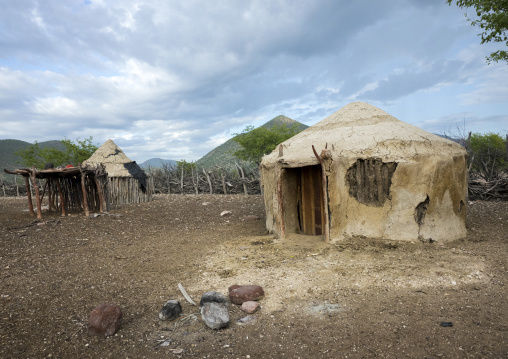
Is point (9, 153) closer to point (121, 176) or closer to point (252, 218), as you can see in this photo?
point (121, 176)

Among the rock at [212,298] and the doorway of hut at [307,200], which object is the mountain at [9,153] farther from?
the rock at [212,298]

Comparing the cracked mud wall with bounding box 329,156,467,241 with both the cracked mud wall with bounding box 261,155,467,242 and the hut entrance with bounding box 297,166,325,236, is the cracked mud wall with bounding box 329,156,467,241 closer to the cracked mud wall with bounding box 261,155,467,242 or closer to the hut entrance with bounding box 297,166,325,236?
the cracked mud wall with bounding box 261,155,467,242

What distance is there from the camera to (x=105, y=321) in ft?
10.6

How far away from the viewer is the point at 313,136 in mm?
7012

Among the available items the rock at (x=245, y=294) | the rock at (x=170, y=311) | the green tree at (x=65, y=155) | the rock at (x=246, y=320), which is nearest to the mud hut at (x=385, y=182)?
the rock at (x=245, y=294)

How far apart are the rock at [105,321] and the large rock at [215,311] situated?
90cm

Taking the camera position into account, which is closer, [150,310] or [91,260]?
[150,310]

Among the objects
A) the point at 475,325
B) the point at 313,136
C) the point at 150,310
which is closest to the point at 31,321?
the point at 150,310

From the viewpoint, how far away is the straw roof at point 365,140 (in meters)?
5.81

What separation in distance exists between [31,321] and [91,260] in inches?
88.9

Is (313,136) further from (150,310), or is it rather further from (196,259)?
(150,310)

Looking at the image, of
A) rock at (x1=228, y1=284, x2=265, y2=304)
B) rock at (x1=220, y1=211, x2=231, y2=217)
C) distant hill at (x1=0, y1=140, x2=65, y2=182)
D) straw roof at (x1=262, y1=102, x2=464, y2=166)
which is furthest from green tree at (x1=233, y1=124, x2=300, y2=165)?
distant hill at (x1=0, y1=140, x2=65, y2=182)

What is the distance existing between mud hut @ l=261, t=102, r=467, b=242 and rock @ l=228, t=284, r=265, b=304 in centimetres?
248

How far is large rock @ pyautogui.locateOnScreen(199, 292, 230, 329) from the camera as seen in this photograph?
3.31 m
